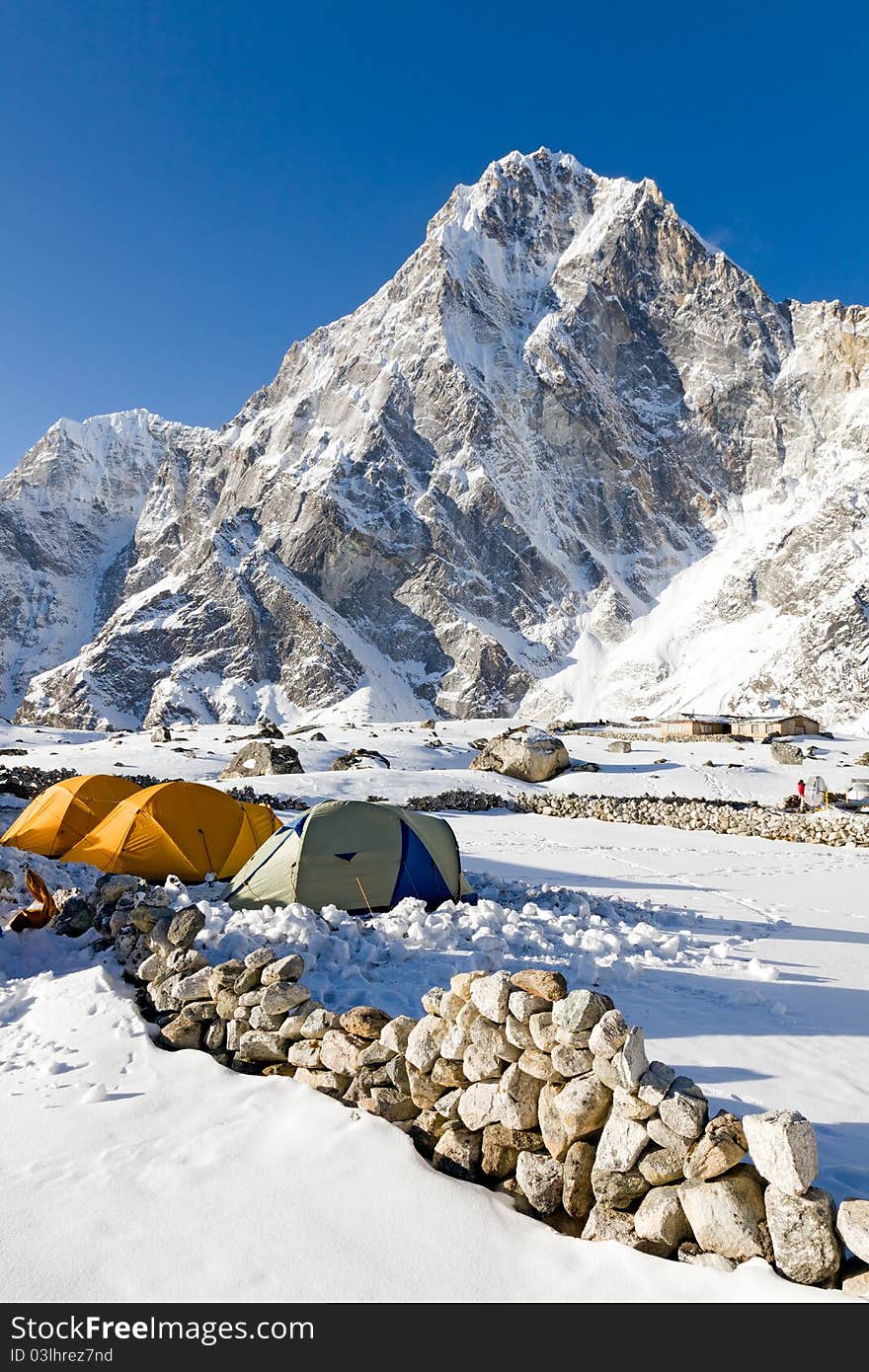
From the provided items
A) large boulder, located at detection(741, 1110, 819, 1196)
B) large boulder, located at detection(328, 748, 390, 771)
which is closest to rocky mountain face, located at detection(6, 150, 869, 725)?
large boulder, located at detection(328, 748, 390, 771)

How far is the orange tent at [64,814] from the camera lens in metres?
15.5

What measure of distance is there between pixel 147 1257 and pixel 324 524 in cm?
18158

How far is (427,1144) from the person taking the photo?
4594 millimetres

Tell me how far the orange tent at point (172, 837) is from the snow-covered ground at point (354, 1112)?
3.90 ft

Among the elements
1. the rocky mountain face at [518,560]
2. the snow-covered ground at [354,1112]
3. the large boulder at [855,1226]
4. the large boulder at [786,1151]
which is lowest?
the snow-covered ground at [354,1112]

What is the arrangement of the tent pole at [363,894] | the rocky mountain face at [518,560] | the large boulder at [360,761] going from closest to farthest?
the tent pole at [363,894] < the large boulder at [360,761] < the rocky mountain face at [518,560]

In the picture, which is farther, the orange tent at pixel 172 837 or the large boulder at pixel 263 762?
the large boulder at pixel 263 762

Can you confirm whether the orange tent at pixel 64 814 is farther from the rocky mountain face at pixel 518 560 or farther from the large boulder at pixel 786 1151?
the rocky mountain face at pixel 518 560

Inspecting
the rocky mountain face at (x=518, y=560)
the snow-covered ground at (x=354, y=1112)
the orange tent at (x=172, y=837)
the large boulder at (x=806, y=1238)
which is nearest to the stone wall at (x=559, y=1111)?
the large boulder at (x=806, y=1238)

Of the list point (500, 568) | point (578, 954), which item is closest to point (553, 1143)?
point (578, 954)

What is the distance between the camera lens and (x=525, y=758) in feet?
120

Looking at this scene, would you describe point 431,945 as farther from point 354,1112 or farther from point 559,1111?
point 559,1111

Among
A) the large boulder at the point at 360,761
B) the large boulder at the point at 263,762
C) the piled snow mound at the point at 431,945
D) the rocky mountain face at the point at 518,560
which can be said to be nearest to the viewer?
the piled snow mound at the point at 431,945

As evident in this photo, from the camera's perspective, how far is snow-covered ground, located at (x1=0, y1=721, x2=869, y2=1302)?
11.7ft
